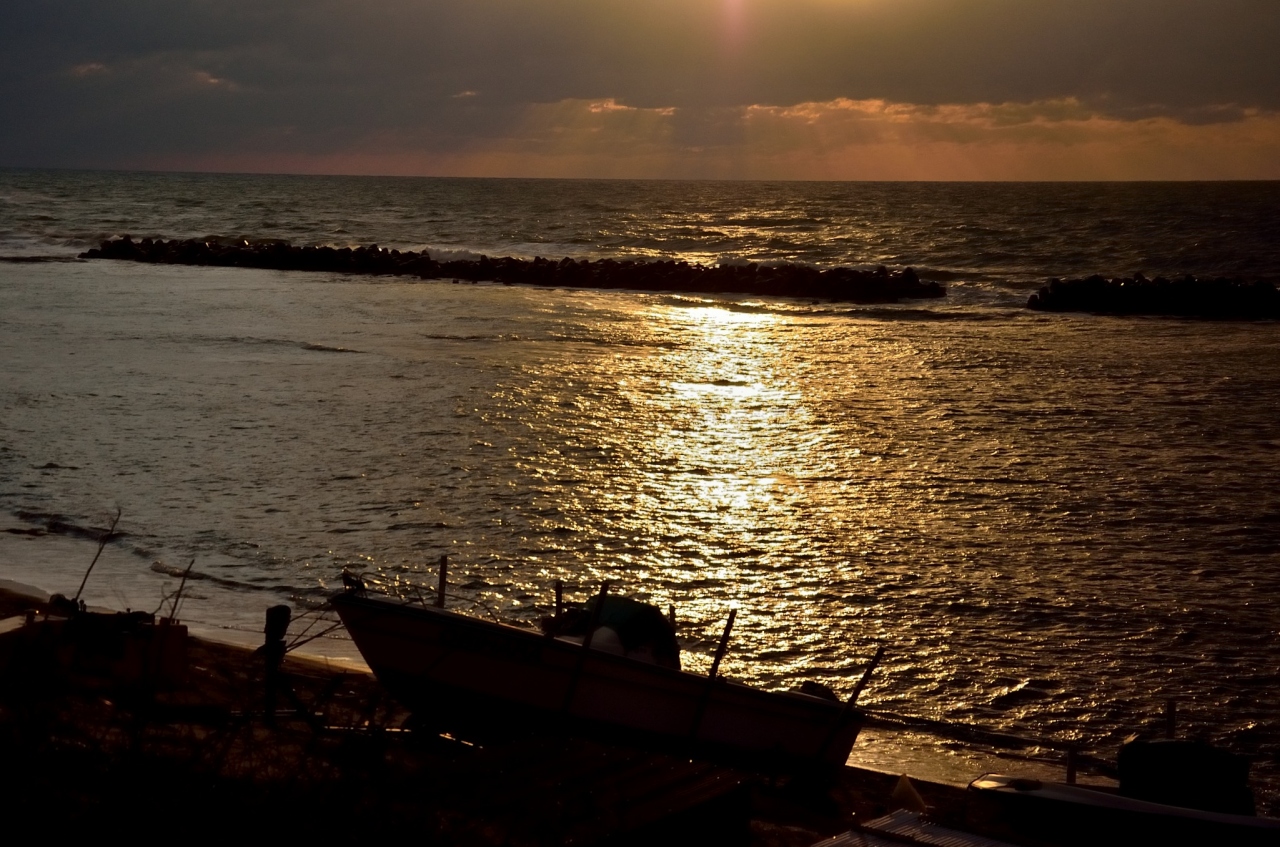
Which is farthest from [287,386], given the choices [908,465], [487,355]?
[908,465]

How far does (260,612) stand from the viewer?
11969 mm

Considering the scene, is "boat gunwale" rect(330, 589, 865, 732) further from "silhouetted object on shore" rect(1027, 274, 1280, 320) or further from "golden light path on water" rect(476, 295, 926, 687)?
"silhouetted object on shore" rect(1027, 274, 1280, 320)

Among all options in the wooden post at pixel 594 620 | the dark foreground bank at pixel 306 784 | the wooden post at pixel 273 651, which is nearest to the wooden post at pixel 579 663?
the wooden post at pixel 594 620

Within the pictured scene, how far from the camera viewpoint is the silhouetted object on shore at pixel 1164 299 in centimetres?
4450

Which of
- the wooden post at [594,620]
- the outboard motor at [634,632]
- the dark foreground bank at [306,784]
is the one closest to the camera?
the dark foreground bank at [306,784]

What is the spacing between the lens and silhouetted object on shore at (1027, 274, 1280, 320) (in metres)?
44.5

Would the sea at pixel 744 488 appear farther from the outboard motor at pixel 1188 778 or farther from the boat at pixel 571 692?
the outboard motor at pixel 1188 778

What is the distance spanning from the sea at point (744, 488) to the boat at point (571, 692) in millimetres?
975

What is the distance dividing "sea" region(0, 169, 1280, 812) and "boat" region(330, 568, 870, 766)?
975mm

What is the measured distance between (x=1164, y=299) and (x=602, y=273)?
22.8 m

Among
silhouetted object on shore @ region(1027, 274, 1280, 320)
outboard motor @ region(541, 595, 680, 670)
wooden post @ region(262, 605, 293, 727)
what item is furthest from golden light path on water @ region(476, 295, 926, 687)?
silhouetted object on shore @ region(1027, 274, 1280, 320)

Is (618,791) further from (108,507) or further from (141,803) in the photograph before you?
(108,507)

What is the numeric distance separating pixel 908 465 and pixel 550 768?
14108 millimetres

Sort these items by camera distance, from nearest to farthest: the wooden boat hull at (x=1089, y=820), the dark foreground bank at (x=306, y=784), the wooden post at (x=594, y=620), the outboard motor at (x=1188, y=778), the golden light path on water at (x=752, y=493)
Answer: the dark foreground bank at (x=306, y=784) → the wooden boat hull at (x=1089, y=820) → the outboard motor at (x=1188, y=778) → the wooden post at (x=594, y=620) → the golden light path on water at (x=752, y=493)
